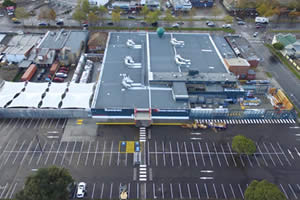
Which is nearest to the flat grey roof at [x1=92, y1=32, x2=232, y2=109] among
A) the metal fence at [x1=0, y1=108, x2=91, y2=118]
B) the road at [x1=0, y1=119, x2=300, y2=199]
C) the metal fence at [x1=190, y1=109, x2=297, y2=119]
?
the metal fence at [x1=0, y1=108, x2=91, y2=118]

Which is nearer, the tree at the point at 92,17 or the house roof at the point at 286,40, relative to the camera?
the house roof at the point at 286,40

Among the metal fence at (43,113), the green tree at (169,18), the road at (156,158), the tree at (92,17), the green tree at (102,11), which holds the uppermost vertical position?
the green tree at (102,11)

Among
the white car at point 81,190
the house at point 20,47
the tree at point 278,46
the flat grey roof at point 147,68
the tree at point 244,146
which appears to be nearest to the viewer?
the white car at point 81,190

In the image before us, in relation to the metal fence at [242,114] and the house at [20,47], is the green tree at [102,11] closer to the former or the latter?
the house at [20,47]

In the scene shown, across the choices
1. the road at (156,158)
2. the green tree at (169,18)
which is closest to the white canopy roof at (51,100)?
the road at (156,158)

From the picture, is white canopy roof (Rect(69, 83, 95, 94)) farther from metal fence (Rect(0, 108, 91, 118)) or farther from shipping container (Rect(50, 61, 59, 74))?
shipping container (Rect(50, 61, 59, 74))

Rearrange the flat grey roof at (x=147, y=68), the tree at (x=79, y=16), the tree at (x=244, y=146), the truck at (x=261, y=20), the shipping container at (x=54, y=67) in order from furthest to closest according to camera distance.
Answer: the truck at (x=261, y=20)
the tree at (x=79, y=16)
the shipping container at (x=54, y=67)
the flat grey roof at (x=147, y=68)
the tree at (x=244, y=146)

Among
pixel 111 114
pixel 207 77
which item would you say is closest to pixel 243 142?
pixel 207 77
